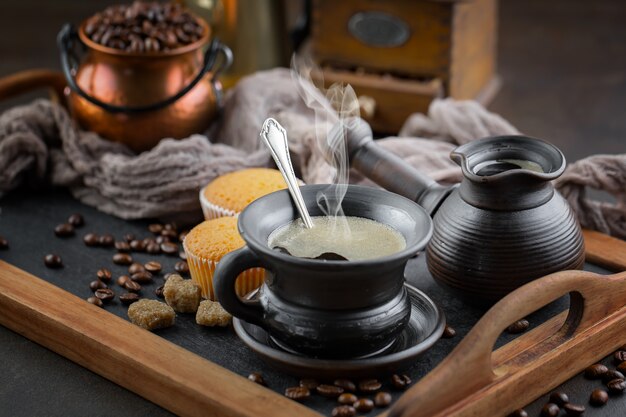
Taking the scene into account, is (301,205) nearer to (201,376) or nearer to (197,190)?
(201,376)

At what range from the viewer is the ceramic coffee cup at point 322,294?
46.3 inches

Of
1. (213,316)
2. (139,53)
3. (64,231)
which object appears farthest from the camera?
(139,53)

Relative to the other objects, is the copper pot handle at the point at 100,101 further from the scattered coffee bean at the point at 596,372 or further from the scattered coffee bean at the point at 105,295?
the scattered coffee bean at the point at 596,372

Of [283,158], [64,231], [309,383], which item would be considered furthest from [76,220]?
[309,383]

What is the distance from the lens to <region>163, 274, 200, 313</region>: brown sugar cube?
4.73 ft

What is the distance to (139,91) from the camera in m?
1.85

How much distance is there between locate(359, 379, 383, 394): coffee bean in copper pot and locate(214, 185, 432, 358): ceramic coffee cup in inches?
1.4

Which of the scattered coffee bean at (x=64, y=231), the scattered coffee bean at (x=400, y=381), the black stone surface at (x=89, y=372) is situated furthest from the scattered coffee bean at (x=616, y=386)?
the scattered coffee bean at (x=64, y=231)

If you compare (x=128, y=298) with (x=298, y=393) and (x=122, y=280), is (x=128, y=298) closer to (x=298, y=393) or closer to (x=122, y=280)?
(x=122, y=280)

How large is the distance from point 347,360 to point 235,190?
1.66 ft

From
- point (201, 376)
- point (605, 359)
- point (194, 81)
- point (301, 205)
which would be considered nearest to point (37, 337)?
point (201, 376)

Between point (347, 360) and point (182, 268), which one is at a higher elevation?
point (347, 360)

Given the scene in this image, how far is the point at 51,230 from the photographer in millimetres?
1734

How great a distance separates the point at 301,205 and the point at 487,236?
Result: 0.27 m
